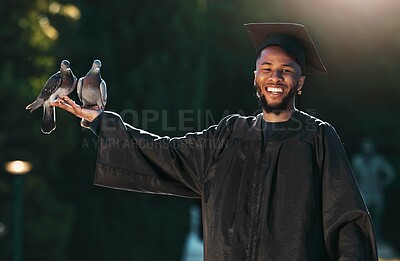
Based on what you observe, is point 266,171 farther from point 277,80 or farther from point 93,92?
point 93,92

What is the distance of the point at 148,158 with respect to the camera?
467cm

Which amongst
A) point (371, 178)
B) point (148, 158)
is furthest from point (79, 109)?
point (371, 178)

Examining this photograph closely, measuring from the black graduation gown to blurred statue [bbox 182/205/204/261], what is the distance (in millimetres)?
8191

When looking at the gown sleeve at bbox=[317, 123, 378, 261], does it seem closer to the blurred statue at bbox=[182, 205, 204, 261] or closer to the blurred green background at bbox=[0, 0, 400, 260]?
the blurred green background at bbox=[0, 0, 400, 260]

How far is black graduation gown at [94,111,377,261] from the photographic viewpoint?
435 cm

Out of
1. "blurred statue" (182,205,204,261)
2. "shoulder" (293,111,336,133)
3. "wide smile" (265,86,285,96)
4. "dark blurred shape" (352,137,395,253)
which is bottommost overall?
"blurred statue" (182,205,204,261)

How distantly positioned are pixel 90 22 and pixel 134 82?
115 cm

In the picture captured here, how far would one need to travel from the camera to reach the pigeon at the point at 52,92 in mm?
4711

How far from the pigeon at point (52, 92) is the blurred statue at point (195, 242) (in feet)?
26.6

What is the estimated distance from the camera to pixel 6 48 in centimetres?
1152

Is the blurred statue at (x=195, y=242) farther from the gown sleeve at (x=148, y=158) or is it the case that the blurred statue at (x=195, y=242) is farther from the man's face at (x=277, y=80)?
the man's face at (x=277, y=80)

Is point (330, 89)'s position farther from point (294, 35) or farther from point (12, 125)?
point (294, 35)

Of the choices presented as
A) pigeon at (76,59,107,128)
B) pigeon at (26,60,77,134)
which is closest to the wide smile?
pigeon at (76,59,107,128)

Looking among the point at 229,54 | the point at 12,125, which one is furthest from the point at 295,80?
the point at 229,54
